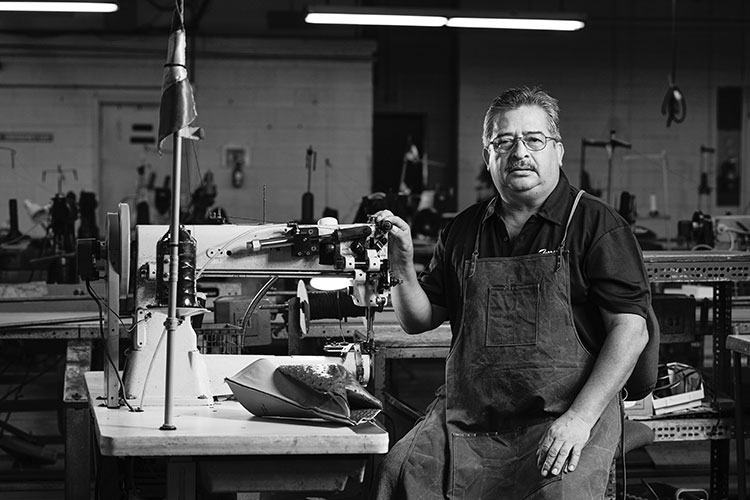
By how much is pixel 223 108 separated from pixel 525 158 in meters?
7.58

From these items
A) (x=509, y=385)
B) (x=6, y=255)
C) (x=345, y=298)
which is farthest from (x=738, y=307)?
(x=6, y=255)

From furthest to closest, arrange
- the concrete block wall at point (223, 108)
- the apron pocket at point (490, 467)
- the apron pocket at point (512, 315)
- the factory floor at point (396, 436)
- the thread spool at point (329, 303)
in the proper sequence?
the concrete block wall at point (223, 108) → the factory floor at point (396, 436) → the thread spool at point (329, 303) → the apron pocket at point (512, 315) → the apron pocket at point (490, 467)

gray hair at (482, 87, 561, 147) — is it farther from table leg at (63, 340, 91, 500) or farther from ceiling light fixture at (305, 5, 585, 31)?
ceiling light fixture at (305, 5, 585, 31)

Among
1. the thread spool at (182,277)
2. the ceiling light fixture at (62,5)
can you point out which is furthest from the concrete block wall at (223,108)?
the thread spool at (182,277)

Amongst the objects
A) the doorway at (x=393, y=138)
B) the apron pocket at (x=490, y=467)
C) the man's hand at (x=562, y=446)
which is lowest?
the apron pocket at (x=490, y=467)

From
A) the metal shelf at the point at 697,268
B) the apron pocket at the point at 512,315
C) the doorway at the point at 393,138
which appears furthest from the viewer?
the doorway at the point at 393,138

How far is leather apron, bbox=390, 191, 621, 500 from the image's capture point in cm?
212

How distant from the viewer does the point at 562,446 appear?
1.99 metres

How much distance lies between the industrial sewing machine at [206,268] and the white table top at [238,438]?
0.21 meters

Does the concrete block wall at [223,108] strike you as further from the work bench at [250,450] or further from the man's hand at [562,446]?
the work bench at [250,450]

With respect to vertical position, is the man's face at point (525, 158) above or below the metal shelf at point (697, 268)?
above

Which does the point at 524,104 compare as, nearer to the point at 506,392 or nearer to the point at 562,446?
the point at 506,392

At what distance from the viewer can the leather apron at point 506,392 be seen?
212cm

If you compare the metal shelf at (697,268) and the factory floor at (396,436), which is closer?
the metal shelf at (697,268)
